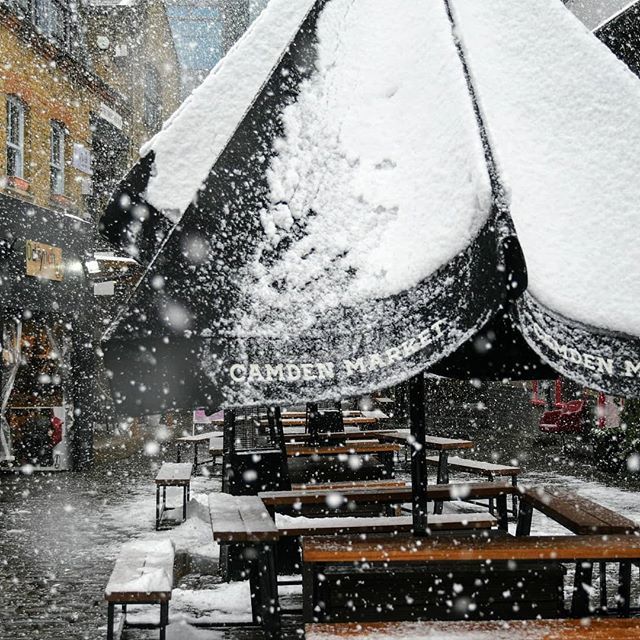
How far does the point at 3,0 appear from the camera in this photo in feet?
46.3

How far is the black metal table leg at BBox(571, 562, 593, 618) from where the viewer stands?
16.8ft

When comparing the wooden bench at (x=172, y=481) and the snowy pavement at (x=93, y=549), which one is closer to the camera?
the snowy pavement at (x=93, y=549)

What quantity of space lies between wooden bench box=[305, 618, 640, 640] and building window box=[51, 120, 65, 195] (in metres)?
15.0

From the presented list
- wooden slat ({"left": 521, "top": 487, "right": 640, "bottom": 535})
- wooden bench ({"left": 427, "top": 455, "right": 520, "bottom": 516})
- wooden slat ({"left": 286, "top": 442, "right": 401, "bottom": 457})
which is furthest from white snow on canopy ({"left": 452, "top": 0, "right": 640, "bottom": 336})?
wooden slat ({"left": 286, "top": 442, "right": 401, "bottom": 457})

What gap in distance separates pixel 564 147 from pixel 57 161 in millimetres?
15605

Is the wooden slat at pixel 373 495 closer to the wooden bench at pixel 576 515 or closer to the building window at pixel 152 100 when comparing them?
the wooden bench at pixel 576 515

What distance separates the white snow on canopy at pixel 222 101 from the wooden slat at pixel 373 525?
2.37 m

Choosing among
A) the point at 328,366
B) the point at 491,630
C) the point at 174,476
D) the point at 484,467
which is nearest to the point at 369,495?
the point at 491,630

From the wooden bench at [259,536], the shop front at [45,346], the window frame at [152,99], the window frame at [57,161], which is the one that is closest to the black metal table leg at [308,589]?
the wooden bench at [259,536]

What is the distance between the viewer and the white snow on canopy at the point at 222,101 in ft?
11.0

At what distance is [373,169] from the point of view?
2.94 metres

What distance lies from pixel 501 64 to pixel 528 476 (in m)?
12.1

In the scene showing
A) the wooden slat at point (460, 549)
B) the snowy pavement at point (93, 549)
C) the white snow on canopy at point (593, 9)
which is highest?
the white snow on canopy at point (593, 9)

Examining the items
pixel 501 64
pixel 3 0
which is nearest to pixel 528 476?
pixel 501 64
